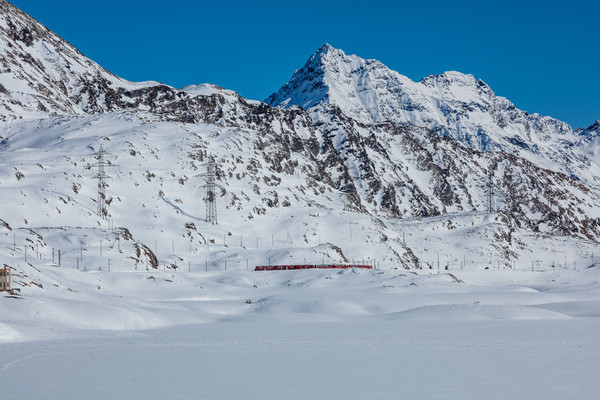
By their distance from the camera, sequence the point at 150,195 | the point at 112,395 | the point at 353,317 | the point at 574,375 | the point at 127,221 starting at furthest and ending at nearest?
the point at 150,195, the point at 127,221, the point at 353,317, the point at 574,375, the point at 112,395

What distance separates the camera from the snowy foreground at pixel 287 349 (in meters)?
29.2

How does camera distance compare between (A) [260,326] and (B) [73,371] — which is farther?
(A) [260,326]

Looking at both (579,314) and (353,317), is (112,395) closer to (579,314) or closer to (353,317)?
(353,317)

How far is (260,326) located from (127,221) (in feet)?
385

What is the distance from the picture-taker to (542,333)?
54.7 meters

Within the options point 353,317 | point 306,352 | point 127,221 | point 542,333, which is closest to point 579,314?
point 353,317

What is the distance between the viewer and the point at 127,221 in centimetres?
17625

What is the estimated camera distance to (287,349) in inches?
1745

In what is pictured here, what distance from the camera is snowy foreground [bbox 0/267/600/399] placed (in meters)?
29.2

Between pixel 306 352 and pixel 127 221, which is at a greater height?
pixel 127 221

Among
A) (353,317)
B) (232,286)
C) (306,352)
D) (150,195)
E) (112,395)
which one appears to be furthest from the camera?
(150,195)

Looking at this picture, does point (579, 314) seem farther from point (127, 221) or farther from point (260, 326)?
point (127, 221)

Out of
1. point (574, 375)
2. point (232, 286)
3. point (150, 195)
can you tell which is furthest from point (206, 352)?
point (150, 195)

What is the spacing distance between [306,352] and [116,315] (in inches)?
1057
